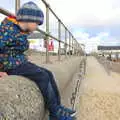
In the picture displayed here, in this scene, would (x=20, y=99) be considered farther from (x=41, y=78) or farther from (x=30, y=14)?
(x=30, y=14)

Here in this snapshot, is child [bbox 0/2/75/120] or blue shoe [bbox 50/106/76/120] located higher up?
child [bbox 0/2/75/120]

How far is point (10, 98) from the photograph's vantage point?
280cm

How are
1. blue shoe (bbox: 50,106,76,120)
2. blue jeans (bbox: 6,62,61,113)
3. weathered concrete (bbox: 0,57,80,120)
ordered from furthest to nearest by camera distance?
blue shoe (bbox: 50,106,76,120) < blue jeans (bbox: 6,62,61,113) < weathered concrete (bbox: 0,57,80,120)

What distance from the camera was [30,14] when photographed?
3799mm

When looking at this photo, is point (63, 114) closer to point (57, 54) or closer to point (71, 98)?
point (71, 98)

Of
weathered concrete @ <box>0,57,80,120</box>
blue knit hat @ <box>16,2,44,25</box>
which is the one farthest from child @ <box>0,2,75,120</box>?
weathered concrete @ <box>0,57,80,120</box>

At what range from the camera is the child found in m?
3.78

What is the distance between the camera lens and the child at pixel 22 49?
12.4 ft

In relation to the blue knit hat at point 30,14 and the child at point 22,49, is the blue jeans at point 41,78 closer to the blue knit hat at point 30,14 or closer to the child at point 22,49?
the child at point 22,49

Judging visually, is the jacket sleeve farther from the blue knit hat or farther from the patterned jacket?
the blue knit hat

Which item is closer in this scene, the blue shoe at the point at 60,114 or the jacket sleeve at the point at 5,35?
the jacket sleeve at the point at 5,35

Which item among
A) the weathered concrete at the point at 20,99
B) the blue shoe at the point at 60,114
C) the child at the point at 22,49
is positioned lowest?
the blue shoe at the point at 60,114

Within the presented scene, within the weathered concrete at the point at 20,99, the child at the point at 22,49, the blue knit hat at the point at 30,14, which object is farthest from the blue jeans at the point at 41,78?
the blue knit hat at the point at 30,14

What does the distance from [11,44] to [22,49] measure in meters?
0.15
